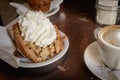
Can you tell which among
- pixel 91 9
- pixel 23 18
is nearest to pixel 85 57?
pixel 23 18

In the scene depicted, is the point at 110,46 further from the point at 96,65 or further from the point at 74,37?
the point at 74,37

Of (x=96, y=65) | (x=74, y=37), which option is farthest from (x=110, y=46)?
(x=74, y=37)

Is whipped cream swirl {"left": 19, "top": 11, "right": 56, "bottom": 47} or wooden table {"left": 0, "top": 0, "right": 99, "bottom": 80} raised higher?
whipped cream swirl {"left": 19, "top": 11, "right": 56, "bottom": 47}

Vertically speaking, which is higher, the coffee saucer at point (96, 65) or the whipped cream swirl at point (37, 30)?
the whipped cream swirl at point (37, 30)

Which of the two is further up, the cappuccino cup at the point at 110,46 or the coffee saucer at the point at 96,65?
the cappuccino cup at the point at 110,46

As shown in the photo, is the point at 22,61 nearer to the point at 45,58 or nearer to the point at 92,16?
the point at 45,58
